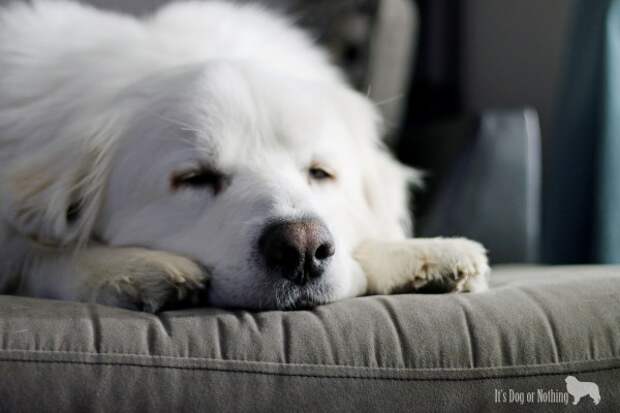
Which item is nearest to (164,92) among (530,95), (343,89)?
(343,89)

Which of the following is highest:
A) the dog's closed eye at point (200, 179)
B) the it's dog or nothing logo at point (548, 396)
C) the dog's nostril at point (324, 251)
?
the dog's closed eye at point (200, 179)

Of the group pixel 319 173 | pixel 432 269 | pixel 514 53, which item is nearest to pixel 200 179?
pixel 319 173

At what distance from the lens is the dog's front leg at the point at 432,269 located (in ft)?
4.50

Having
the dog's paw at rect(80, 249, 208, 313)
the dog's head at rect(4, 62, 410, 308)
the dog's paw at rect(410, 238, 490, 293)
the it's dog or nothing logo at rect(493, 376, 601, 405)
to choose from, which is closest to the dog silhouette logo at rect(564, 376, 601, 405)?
the it's dog or nothing logo at rect(493, 376, 601, 405)

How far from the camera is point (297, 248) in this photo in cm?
123

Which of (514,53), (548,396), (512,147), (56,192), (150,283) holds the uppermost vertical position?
(514,53)

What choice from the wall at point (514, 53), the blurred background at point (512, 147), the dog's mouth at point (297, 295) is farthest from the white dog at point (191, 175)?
the wall at point (514, 53)

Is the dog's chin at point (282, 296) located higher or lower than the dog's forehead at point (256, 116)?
lower

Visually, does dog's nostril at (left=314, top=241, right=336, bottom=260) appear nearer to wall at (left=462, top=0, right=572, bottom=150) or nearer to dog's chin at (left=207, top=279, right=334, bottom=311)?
dog's chin at (left=207, top=279, right=334, bottom=311)

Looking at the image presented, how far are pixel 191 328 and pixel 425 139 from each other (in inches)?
69.4

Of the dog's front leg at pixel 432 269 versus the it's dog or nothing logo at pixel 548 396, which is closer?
the it's dog or nothing logo at pixel 548 396

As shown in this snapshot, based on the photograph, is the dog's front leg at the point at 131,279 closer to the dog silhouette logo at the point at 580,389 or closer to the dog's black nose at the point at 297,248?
the dog's black nose at the point at 297,248

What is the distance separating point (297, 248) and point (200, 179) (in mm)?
363

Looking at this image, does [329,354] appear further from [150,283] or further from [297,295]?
[150,283]
